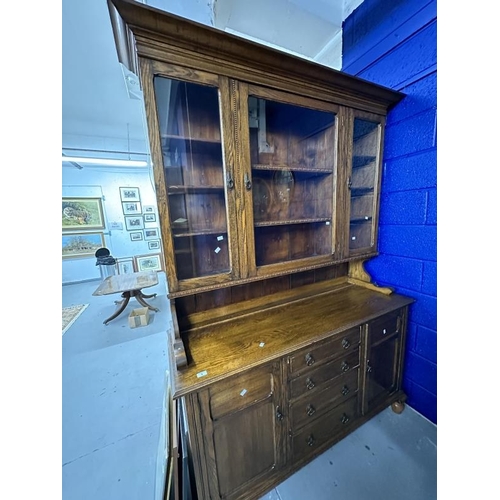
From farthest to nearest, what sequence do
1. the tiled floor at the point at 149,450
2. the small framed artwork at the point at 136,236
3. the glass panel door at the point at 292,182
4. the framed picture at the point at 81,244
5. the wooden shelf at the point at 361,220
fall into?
the small framed artwork at the point at 136,236 → the framed picture at the point at 81,244 → the wooden shelf at the point at 361,220 → the glass panel door at the point at 292,182 → the tiled floor at the point at 149,450

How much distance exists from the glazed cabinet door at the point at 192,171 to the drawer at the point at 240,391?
44 cm

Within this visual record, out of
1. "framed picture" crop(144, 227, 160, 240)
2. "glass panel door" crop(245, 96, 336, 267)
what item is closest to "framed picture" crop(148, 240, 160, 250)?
"framed picture" crop(144, 227, 160, 240)

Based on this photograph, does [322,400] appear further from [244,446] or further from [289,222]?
[289,222]

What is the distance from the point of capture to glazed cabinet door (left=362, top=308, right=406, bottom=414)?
52.7 inches

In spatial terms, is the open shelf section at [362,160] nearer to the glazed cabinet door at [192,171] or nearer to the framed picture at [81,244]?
the glazed cabinet door at [192,171]

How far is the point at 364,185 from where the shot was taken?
5.02 ft

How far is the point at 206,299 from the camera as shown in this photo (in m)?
1.31

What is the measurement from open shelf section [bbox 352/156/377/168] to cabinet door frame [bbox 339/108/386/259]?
36mm

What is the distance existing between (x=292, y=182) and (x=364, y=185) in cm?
54

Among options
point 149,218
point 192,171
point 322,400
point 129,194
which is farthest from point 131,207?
point 322,400

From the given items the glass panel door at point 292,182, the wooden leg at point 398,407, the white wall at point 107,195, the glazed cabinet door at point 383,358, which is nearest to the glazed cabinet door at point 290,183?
the glass panel door at point 292,182

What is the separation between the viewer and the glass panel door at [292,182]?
1.26 metres
